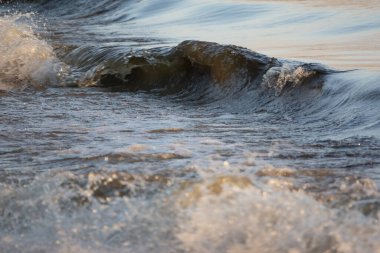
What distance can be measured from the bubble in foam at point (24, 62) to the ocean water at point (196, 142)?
0.06 ft

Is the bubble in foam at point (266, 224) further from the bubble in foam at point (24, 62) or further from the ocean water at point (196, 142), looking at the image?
the bubble in foam at point (24, 62)

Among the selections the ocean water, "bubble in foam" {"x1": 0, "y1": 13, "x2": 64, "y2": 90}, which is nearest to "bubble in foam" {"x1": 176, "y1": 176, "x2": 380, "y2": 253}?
the ocean water

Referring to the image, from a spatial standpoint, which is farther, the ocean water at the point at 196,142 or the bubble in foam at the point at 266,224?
the ocean water at the point at 196,142

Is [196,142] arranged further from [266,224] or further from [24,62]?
[24,62]

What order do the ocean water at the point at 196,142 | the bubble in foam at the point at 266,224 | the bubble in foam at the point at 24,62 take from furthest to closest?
the bubble in foam at the point at 24,62 < the ocean water at the point at 196,142 < the bubble in foam at the point at 266,224

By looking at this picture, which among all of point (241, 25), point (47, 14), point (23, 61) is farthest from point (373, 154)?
point (47, 14)

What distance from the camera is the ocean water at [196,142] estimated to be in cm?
242

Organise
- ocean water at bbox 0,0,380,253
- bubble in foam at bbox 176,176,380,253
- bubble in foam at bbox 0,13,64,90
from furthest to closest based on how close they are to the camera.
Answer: bubble in foam at bbox 0,13,64,90
ocean water at bbox 0,0,380,253
bubble in foam at bbox 176,176,380,253

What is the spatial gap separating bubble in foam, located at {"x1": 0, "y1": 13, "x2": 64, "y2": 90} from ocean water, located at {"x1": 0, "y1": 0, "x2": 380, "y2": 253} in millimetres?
20

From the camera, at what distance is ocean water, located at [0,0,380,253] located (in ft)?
7.95

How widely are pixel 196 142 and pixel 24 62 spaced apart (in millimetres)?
3953

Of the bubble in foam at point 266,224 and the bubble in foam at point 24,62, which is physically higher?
the bubble in foam at point 24,62

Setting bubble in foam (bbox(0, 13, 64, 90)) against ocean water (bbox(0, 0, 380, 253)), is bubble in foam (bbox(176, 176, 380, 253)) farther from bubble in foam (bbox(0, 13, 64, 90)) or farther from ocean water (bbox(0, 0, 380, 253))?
bubble in foam (bbox(0, 13, 64, 90))

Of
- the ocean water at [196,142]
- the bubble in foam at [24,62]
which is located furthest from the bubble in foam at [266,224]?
the bubble in foam at [24,62]
